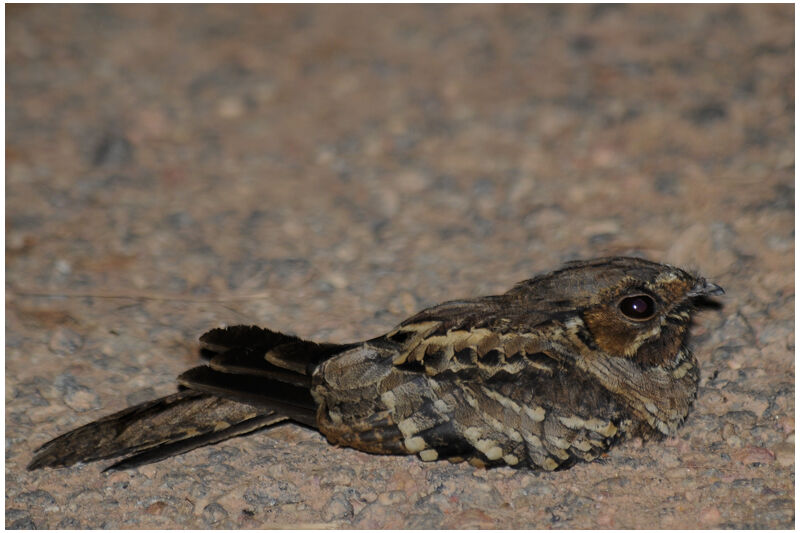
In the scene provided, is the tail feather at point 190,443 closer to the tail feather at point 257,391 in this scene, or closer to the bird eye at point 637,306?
the tail feather at point 257,391

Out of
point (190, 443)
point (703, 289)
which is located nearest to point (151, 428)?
point (190, 443)

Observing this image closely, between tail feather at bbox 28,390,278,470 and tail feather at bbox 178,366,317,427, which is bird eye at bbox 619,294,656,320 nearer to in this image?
tail feather at bbox 178,366,317,427

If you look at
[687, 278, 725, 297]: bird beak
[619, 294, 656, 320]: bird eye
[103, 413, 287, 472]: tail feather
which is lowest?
[103, 413, 287, 472]: tail feather

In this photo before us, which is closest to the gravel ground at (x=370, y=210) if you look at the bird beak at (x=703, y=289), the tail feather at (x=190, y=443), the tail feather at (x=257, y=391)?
the tail feather at (x=190, y=443)

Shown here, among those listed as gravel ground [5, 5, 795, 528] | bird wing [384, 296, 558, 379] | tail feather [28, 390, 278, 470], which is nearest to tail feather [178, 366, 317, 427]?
tail feather [28, 390, 278, 470]

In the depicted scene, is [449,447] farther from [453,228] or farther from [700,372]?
[453,228]

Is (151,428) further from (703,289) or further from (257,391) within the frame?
(703,289)
